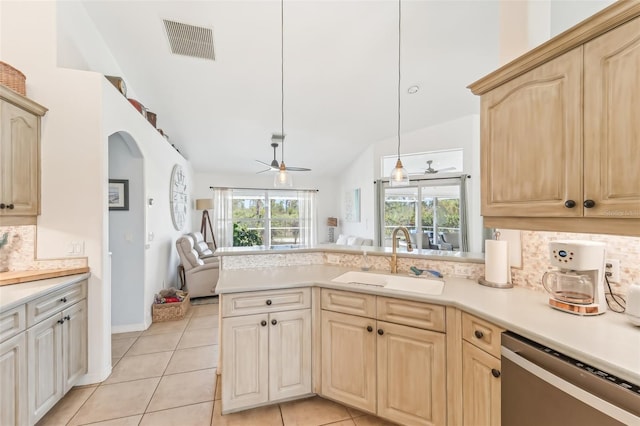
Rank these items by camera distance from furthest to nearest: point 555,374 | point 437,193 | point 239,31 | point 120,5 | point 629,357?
1. point 437,193
2. point 239,31
3. point 120,5
4. point 555,374
5. point 629,357

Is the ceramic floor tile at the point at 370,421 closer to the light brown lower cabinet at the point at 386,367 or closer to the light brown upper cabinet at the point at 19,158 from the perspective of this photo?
the light brown lower cabinet at the point at 386,367

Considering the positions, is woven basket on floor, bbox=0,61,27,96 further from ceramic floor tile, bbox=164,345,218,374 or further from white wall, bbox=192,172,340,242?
white wall, bbox=192,172,340,242

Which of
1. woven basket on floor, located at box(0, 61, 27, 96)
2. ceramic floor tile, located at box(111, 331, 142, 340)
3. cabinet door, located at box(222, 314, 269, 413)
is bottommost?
ceramic floor tile, located at box(111, 331, 142, 340)

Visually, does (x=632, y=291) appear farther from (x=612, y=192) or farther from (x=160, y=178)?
(x=160, y=178)

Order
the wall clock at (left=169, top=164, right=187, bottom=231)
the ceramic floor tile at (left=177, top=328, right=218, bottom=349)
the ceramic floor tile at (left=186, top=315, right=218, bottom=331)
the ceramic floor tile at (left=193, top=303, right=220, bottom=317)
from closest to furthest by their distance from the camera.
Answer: the ceramic floor tile at (left=177, top=328, right=218, bottom=349), the ceramic floor tile at (left=186, top=315, right=218, bottom=331), the ceramic floor tile at (left=193, top=303, right=220, bottom=317), the wall clock at (left=169, top=164, right=187, bottom=231)

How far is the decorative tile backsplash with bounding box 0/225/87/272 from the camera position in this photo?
1.98 m

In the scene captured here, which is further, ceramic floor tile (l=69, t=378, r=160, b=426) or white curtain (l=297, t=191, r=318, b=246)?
white curtain (l=297, t=191, r=318, b=246)

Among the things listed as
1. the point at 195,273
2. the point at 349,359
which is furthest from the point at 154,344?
the point at 349,359

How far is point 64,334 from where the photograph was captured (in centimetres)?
189

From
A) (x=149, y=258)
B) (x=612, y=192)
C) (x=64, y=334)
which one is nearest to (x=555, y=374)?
(x=612, y=192)

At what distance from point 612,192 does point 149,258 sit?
13.4 feet

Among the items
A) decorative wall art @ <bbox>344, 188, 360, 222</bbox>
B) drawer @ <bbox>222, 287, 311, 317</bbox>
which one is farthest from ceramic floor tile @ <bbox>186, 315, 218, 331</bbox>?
decorative wall art @ <bbox>344, 188, 360, 222</bbox>

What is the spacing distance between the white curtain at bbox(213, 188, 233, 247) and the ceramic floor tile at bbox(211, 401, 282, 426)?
5301 mm

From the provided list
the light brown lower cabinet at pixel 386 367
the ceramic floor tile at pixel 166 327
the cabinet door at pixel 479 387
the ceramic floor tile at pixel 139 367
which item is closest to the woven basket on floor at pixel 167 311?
the ceramic floor tile at pixel 166 327
